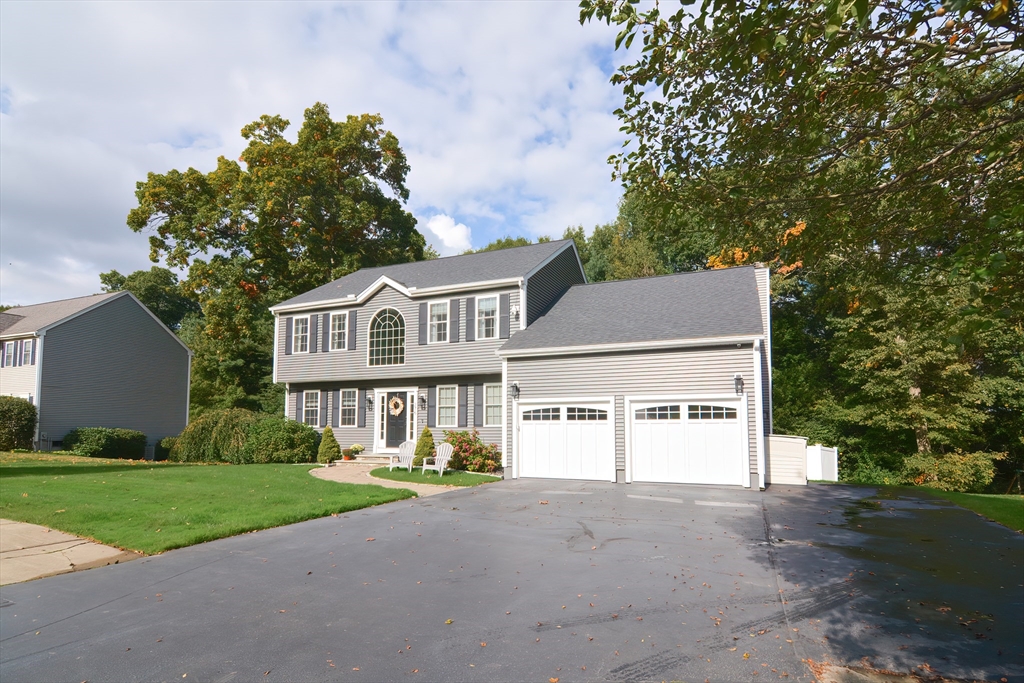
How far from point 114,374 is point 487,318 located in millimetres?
21471

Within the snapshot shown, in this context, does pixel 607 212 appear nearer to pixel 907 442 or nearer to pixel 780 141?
pixel 907 442

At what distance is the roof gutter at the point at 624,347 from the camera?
50.3ft

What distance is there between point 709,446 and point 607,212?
28.8 m

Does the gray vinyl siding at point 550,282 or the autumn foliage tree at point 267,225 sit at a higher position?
the autumn foliage tree at point 267,225

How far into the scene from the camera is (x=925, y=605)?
235 inches

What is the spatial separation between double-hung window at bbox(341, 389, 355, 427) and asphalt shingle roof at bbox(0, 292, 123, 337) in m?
15.4

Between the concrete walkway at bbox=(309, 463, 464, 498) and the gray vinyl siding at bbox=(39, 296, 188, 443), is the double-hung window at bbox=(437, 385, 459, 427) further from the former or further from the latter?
the gray vinyl siding at bbox=(39, 296, 188, 443)

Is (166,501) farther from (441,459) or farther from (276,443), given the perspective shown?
(276,443)

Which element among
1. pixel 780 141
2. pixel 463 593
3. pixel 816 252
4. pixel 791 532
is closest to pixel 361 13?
pixel 780 141

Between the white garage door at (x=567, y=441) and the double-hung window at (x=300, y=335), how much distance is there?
432 inches

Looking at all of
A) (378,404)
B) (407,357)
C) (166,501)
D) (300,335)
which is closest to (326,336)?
(300,335)

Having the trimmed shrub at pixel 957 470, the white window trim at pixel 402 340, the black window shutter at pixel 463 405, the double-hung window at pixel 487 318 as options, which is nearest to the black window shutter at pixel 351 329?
the white window trim at pixel 402 340

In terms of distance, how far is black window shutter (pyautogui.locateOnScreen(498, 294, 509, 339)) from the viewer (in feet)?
66.8

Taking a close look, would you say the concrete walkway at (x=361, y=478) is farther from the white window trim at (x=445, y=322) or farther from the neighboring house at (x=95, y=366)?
the neighboring house at (x=95, y=366)
